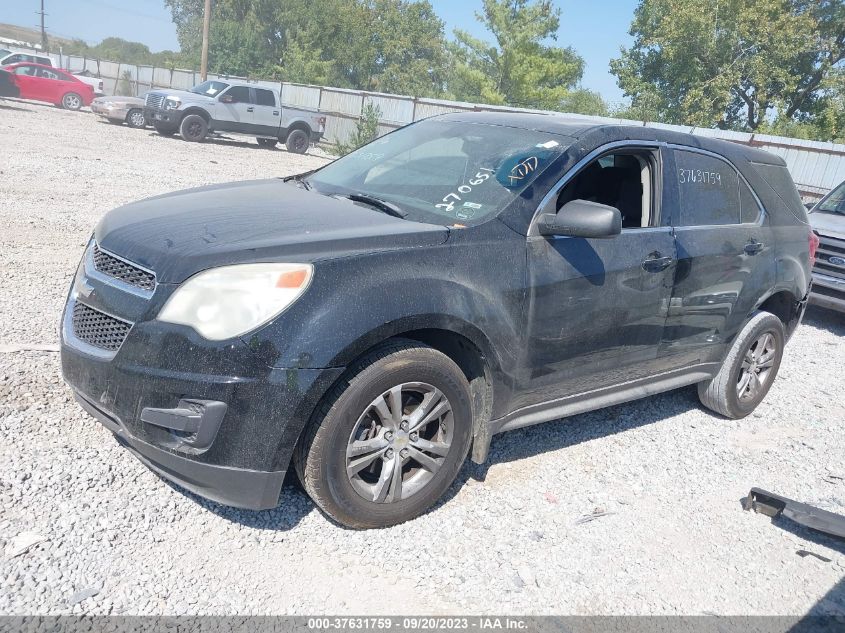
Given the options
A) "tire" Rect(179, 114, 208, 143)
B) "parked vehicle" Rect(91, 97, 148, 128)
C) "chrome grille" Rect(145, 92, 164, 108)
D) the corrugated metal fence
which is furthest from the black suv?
"parked vehicle" Rect(91, 97, 148, 128)

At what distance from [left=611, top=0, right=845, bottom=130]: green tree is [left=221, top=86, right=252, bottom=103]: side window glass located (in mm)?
20239

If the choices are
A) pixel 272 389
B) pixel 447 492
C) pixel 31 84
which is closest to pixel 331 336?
pixel 272 389

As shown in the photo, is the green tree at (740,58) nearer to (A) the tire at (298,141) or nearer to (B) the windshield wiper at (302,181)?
(A) the tire at (298,141)

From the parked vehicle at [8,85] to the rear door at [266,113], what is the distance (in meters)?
10.9

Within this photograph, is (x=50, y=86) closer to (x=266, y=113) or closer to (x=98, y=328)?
(x=266, y=113)

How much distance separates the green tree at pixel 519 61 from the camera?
43688 mm

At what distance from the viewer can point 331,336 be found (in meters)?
2.94

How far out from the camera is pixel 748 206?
16.5 feet

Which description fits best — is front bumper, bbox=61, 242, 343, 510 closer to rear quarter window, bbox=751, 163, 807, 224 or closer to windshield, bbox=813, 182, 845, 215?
rear quarter window, bbox=751, 163, 807, 224

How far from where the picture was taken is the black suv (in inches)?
114

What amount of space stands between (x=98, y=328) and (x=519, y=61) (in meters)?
43.8

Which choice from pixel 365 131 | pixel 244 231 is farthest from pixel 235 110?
pixel 244 231

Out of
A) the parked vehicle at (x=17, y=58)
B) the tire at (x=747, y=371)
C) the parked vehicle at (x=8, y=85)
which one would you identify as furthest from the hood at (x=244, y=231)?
the parked vehicle at (x=17, y=58)

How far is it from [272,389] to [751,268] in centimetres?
347
